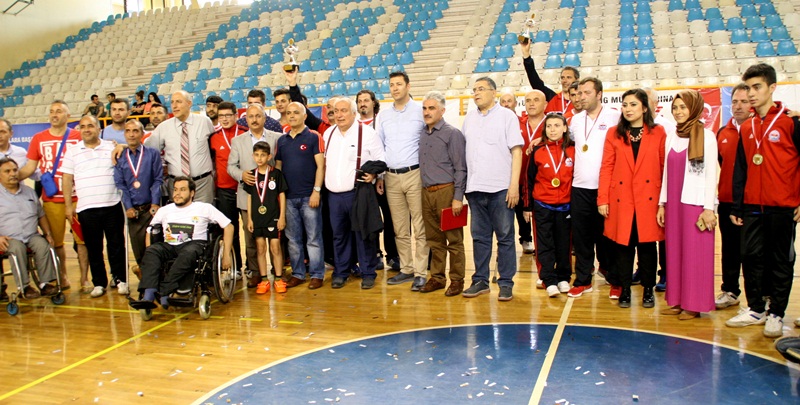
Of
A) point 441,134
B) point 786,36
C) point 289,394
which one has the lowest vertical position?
point 289,394

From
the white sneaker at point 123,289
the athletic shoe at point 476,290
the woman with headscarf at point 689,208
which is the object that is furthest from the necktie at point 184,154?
the woman with headscarf at point 689,208

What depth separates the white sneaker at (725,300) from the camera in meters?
4.14

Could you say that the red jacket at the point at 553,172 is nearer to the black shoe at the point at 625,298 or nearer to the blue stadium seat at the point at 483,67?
the black shoe at the point at 625,298

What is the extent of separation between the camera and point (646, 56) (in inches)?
431

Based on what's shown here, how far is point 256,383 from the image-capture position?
317 cm

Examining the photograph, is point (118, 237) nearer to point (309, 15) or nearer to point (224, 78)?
point (224, 78)

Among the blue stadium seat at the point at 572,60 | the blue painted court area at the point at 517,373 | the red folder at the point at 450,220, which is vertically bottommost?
the blue painted court area at the point at 517,373

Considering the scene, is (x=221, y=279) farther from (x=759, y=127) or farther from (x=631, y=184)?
(x=759, y=127)

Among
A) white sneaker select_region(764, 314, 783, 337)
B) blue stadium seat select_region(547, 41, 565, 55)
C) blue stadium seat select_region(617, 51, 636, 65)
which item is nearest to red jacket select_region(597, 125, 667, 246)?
white sneaker select_region(764, 314, 783, 337)

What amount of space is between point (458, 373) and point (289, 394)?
84 cm

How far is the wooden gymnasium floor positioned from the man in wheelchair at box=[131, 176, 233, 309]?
272mm

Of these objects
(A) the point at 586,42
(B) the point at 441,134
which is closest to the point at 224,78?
(A) the point at 586,42

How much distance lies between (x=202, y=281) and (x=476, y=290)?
193 cm

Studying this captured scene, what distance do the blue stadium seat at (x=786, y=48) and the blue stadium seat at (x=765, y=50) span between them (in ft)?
0.33
